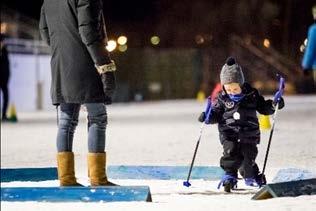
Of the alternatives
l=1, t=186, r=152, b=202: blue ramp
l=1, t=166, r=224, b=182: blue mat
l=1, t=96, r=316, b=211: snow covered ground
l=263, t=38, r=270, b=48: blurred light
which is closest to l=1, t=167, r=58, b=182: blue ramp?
l=1, t=166, r=224, b=182: blue mat

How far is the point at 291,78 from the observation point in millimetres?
35344

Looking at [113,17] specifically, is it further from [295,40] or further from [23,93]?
[23,93]

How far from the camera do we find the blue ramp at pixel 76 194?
500cm

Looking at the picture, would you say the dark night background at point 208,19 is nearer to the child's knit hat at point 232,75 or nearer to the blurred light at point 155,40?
the blurred light at point 155,40

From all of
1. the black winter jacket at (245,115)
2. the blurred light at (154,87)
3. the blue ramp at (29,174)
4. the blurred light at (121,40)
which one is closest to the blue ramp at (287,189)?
the black winter jacket at (245,115)

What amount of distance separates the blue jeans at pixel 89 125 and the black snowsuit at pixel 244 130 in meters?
1.04

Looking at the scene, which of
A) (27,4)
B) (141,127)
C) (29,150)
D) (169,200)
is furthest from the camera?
(27,4)

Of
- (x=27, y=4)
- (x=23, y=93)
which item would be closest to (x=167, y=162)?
(x=23, y=93)

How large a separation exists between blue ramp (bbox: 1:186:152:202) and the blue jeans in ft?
1.90

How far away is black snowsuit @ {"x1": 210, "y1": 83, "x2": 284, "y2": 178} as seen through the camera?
6059 millimetres

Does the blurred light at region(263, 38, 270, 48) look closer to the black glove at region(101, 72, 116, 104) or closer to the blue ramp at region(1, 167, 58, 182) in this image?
the blue ramp at region(1, 167, 58, 182)

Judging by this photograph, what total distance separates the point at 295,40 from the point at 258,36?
97.0 inches

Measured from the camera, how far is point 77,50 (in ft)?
17.8

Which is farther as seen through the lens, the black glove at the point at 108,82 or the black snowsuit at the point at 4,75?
the black snowsuit at the point at 4,75
